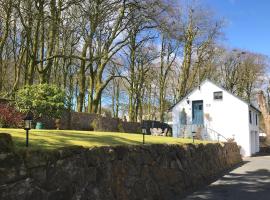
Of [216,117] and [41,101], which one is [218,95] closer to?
[216,117]

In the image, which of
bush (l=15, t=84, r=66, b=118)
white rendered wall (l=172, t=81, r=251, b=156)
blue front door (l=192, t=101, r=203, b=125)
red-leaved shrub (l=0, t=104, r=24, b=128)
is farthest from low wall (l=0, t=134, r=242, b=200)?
blue front door (l=192, t=101, r=203, b=125)

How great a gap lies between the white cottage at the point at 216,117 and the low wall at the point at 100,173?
21.3 metres

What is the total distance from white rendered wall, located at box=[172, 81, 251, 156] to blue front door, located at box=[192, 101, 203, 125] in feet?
1.06

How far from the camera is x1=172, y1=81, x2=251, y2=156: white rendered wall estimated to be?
34438 millimetres

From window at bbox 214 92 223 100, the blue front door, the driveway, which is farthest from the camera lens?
the blue front door

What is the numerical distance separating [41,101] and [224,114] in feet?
72.5

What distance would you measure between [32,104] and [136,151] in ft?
29.8

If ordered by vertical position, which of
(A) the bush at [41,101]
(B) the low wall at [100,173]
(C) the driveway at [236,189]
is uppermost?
(A) the bush at [41,101]

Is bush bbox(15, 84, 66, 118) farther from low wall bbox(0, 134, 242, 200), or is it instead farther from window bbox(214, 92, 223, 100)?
window bbox(214, 92, 223, 100)

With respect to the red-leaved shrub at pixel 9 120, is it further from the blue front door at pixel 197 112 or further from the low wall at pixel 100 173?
the blue front door at pixel 197 112

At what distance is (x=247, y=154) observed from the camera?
33750 mm

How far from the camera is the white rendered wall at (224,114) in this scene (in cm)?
3444

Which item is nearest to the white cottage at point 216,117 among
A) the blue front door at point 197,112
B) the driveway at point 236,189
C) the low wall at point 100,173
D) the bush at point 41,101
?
the blue front door at point 197,112

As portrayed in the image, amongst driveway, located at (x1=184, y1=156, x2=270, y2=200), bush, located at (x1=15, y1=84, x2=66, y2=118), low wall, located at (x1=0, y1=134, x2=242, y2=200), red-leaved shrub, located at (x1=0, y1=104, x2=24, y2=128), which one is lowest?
driveway, located at (x1=184, y1=156, x2=270, y2=200)
